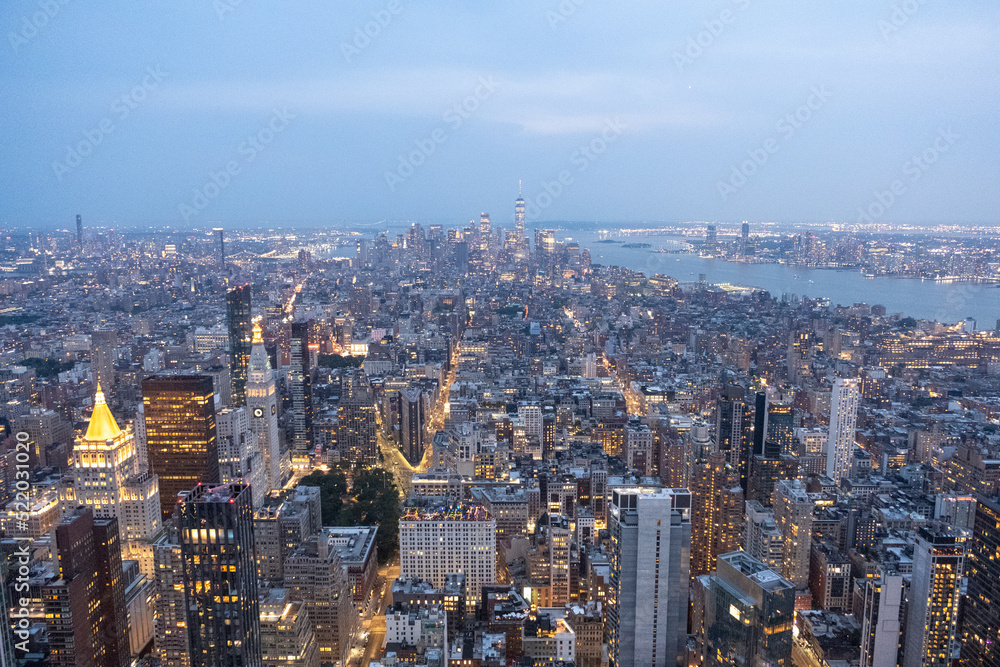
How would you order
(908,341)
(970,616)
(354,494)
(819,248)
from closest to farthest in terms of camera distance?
(970,616) → (354,494) → (908,341) → (819,248)

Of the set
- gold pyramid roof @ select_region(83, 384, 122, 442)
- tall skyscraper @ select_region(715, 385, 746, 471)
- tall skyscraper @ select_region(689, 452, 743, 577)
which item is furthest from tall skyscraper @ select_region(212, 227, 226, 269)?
tall skyscraper @ select_region(689, 452, 743, 577)

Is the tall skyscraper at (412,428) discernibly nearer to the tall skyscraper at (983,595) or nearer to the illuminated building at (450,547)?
the illuminated building at (450,547)

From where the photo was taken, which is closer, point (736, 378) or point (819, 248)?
point (736, 378)

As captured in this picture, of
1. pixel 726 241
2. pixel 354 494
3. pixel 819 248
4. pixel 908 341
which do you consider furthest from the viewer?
pixel 726 241

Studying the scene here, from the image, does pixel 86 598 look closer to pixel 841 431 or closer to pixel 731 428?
pixel 731 428

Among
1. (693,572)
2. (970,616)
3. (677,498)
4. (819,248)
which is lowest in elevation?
(693,572)

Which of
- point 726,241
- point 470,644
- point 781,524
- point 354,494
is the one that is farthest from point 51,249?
point 726,241

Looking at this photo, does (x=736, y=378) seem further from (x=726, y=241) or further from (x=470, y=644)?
(x=726, y=241)
